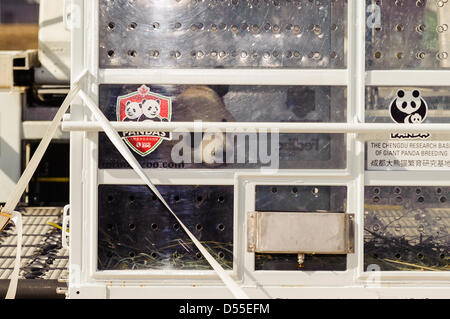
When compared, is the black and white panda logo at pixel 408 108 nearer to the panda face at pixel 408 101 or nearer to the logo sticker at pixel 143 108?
the panda face at pixel 408 101

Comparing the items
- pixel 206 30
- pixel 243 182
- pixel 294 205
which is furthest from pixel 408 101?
pixel 206 30

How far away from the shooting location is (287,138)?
89.2 inches

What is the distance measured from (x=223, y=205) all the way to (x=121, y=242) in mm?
417

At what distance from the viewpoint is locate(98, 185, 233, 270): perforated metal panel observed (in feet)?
7.51

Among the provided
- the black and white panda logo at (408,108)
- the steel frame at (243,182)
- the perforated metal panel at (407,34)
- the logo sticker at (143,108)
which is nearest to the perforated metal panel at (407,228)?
the steel frame at (243,182)

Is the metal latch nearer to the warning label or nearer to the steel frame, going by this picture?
the steel frame

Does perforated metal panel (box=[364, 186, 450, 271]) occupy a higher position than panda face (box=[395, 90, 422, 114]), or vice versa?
panda face (box=[395, 90, 422, 114])

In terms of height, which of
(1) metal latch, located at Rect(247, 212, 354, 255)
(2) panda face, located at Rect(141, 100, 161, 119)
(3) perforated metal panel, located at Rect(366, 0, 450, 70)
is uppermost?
(3) perforated metal panel, located at Rect(366, 0, 450, 70)

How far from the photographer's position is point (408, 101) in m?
2.29

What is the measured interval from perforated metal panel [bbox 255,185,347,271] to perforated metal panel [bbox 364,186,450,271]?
0.11 m

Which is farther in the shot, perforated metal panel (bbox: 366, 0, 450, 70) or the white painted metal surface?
the white painted metal surface

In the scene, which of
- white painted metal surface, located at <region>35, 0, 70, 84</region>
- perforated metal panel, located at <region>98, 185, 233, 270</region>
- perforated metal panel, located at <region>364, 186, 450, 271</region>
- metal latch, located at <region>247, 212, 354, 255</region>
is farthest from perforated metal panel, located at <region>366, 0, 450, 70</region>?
white painted metal surface, located at <region>35, 0, 70, 84</region>

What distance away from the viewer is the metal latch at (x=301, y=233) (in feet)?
7.32

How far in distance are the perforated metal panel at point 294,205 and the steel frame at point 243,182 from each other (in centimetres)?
2
